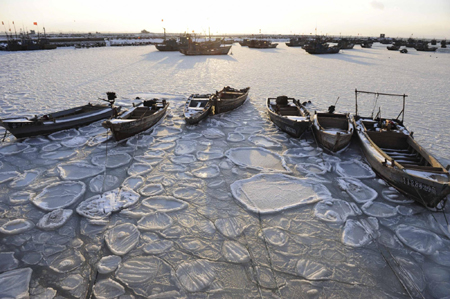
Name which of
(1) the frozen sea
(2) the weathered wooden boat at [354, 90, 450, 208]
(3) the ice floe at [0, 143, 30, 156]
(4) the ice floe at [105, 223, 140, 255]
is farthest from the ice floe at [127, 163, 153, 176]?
(2) the weathered wooden boat at [354, 90, 450, 208]

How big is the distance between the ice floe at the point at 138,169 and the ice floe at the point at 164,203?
1.54 m

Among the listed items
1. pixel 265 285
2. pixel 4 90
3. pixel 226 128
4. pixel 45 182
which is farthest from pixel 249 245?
pixel 4 90

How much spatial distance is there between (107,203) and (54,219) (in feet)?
3.74

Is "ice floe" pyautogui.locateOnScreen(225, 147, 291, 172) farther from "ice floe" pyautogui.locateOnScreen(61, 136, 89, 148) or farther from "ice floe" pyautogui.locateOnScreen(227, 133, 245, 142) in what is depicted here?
"ice floe" pyautogui.locateOnScreen(61, 136, 89, 148)

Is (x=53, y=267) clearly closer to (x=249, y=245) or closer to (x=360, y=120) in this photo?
(x=249, y=245)

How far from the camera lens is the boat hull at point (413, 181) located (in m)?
5.45

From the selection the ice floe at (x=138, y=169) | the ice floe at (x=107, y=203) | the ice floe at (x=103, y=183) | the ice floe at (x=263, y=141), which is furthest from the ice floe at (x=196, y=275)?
the ice floe at (x=263, y=141)

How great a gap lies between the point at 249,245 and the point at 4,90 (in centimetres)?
2170

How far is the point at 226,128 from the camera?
1133cm

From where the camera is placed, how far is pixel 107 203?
6.05 meters

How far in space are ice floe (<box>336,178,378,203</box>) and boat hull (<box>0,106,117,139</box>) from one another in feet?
36.3

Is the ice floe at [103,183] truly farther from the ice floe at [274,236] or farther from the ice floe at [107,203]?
the ice floe at [274,236]

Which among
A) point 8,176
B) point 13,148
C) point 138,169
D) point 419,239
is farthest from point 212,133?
point 419,239

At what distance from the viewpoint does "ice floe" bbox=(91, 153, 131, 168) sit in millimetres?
7999
